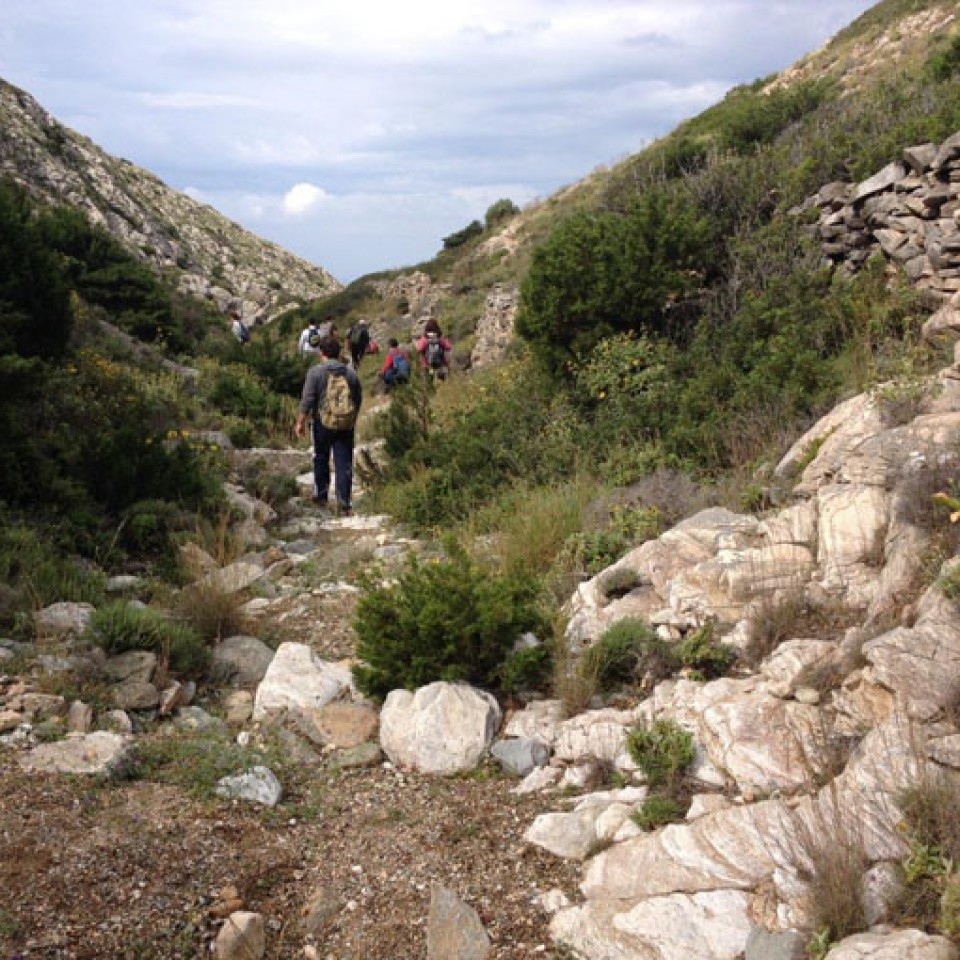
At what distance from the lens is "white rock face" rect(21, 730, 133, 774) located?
175 inches

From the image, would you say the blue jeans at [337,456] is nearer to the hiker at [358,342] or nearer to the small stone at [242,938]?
the small stone at [242,938]

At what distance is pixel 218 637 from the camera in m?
6.23

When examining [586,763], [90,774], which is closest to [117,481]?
[90,774]

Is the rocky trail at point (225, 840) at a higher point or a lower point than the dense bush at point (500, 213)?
lower

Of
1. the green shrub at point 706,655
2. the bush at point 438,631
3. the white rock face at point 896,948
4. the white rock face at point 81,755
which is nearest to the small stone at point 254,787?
the white rock face at point 81,755

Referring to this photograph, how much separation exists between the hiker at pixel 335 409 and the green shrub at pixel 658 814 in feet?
21.8

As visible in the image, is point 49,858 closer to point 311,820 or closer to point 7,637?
point 311,820

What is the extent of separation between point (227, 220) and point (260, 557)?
54298 mm

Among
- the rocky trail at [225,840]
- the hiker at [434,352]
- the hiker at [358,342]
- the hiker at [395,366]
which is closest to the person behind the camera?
the rocky trail at [225,840]

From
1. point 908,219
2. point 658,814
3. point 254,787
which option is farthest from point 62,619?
point 908,219

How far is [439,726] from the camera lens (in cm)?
478

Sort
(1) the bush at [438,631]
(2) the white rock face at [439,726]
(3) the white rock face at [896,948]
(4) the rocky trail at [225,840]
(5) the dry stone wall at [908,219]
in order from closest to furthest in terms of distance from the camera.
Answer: (3) the white rock face at [896,948] → (4) the rocky trail at [225,840] → (2) the white rock face at [439,726] → (1) the bush at [438,631] → (5) the dry stone wall at [908,219]

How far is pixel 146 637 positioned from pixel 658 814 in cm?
332

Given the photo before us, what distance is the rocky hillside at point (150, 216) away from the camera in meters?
35.2
